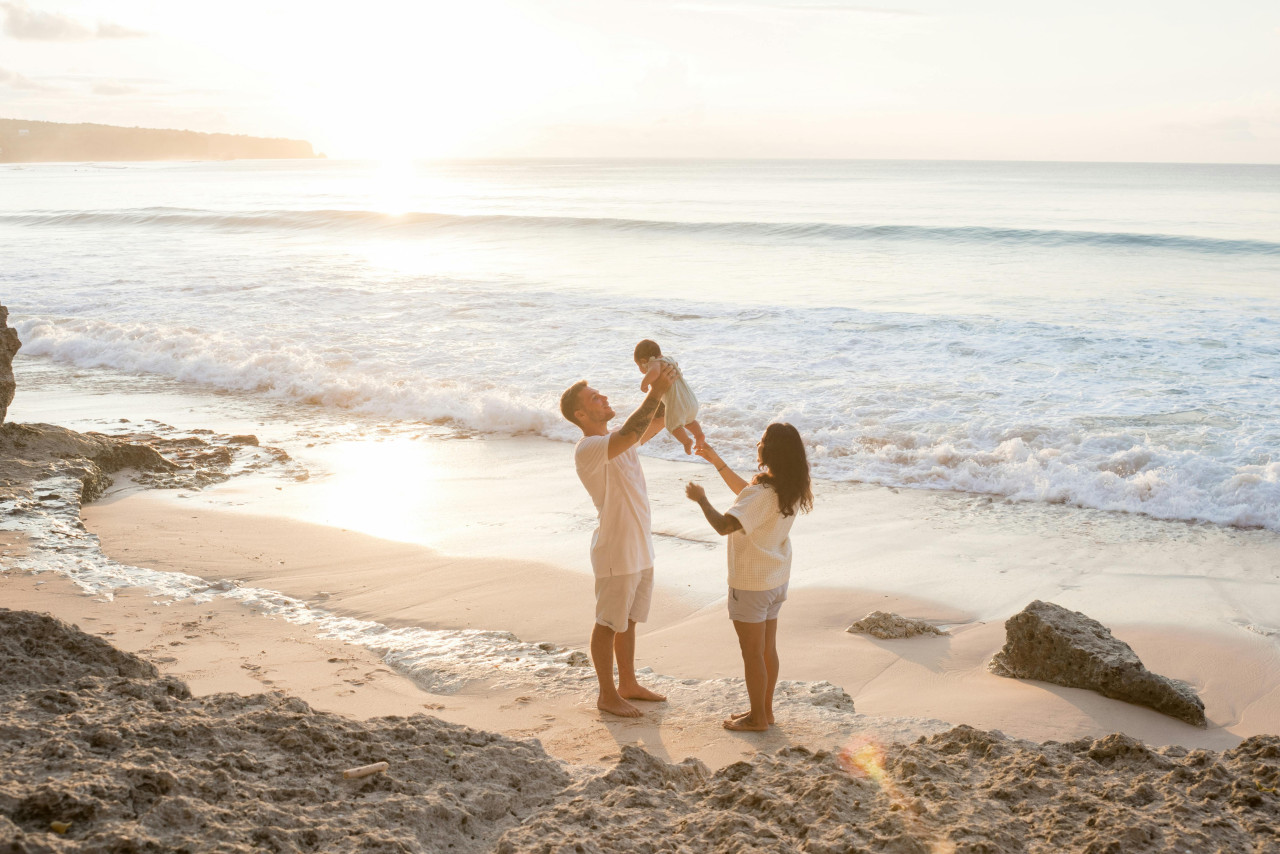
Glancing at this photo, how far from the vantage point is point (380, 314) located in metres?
17.5

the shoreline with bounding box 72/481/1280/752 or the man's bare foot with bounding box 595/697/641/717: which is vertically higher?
the man's bare foot with bounding box 595/697/641/717

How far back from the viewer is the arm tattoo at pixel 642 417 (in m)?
3.94

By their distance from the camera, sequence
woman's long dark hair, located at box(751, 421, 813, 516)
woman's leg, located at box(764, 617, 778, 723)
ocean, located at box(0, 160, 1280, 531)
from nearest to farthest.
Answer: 1. woman's long dark hair, located at box(751, 421, 813, 516)
2. woman's leg, located at box(764, 617, 778, 723)
3. ocean, located at box(0, 160, 1280, 531)

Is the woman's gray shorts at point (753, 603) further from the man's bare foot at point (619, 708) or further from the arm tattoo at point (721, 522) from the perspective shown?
the man's bare foot at point (619, 708)

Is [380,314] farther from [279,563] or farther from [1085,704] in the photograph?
[1085,704]

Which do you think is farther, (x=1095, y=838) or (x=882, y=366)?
(x=882, y=366)

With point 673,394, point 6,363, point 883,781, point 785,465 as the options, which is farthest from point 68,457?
point 883,781

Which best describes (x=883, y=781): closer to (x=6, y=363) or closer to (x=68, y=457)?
(x=68, y=457)

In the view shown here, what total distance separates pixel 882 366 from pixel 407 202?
37.5 meters

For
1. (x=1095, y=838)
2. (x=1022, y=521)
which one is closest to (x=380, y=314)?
(x=1022, y=521)

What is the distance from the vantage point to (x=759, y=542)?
13.3ft

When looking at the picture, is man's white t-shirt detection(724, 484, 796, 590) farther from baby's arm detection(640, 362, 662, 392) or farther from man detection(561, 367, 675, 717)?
baby's arm detection(640, 362, 662, 392)

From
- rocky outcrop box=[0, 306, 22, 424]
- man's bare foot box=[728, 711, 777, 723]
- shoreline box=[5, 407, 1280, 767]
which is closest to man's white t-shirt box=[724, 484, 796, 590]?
man's bare foot box=[728, 711, 777, 723]

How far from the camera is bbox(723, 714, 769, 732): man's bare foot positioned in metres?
4.03
